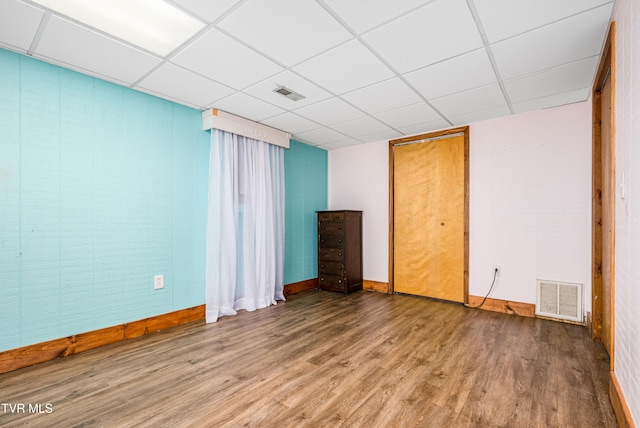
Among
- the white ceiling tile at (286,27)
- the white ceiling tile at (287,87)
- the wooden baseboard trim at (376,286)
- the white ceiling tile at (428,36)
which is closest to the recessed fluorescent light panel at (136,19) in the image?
the white ceiling tile at (286,27)

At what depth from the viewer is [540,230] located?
10.7ft

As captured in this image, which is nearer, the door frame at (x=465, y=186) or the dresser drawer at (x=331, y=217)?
the door frame at (x=465, y=186)

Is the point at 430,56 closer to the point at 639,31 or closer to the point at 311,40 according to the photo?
the point at 311,40

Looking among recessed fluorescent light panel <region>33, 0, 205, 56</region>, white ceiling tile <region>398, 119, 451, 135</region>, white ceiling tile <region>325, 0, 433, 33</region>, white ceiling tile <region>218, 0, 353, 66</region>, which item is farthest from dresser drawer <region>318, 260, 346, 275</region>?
recessed fluorescent light panel <region>33, 0, 205, 56</region>

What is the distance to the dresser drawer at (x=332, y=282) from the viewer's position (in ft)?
14.3

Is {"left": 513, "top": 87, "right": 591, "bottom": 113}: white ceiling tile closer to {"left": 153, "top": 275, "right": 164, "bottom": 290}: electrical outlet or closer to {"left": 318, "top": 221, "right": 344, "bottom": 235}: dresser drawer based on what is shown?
{"left": 318, "top": 221, "right": 344, "bottom": 235}: dresser drawer

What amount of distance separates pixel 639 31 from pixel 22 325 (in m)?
4.06

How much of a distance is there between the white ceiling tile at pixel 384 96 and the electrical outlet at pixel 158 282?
2.57m

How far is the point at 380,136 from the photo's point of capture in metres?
4.30

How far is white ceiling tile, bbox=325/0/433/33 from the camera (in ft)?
5.40

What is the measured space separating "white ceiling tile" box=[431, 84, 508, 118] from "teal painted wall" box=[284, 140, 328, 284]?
2162mm

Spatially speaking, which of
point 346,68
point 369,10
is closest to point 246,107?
point 346,68

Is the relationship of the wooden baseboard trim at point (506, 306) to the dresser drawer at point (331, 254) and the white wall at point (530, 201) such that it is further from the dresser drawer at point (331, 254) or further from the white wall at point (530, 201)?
the dresser drawer at point (331, 254)

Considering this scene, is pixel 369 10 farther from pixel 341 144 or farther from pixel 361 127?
pixel 341 144
